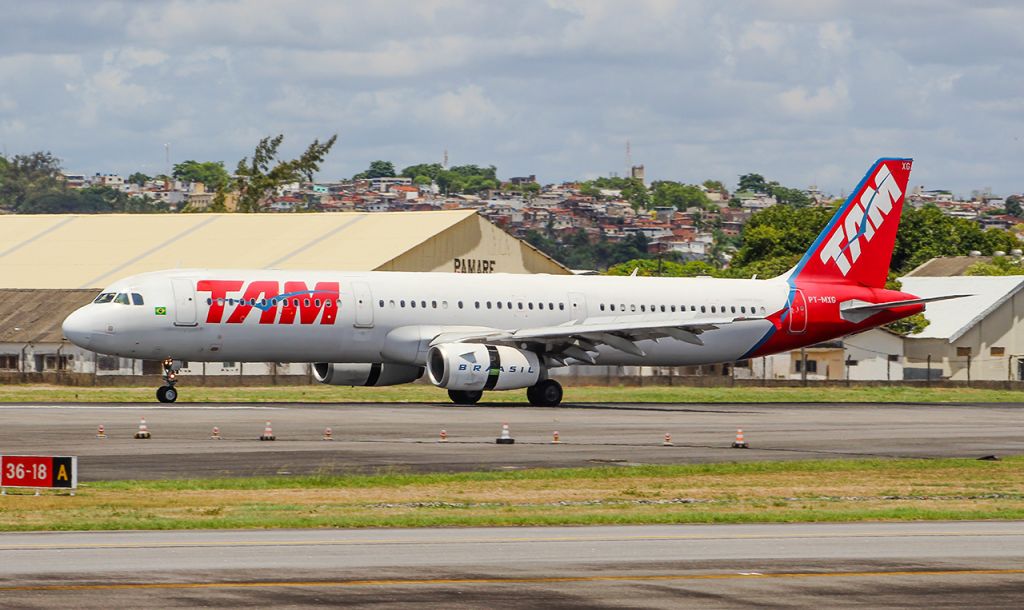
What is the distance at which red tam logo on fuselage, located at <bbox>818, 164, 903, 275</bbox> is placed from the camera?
63.6 metres

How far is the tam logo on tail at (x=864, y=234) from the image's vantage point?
63500mm

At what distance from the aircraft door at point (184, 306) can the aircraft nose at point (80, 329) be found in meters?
2.64

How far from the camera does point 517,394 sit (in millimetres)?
65562

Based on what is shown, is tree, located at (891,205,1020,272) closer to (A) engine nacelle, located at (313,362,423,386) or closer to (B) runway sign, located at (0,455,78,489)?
(A) engine nacelle, located at (313,362,423,386)

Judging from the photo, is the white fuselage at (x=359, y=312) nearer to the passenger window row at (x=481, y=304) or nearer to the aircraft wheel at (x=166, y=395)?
the passenger window row at (x=481, y=304)

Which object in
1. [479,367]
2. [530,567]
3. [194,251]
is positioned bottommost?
[530,567]

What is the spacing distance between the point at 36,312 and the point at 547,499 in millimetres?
58357

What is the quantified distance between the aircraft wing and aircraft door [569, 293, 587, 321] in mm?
1873

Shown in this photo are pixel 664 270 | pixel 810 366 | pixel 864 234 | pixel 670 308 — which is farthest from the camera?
pixel 664 270

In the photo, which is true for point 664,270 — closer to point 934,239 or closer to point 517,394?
point 934,239

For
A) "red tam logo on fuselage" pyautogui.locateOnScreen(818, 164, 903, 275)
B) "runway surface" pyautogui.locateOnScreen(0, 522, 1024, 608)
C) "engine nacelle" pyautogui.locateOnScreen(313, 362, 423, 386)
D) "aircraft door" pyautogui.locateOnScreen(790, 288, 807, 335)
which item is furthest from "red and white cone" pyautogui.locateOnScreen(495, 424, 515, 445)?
"red tam logo on fuselage" pyautogui.locateOnScreen(818, 164, 903, 275)

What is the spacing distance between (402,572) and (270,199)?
489 ft

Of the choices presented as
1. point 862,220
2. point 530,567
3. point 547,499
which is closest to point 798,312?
point 862,220

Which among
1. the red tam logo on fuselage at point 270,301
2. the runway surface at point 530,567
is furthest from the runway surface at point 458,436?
the runway surface at point 530,567
